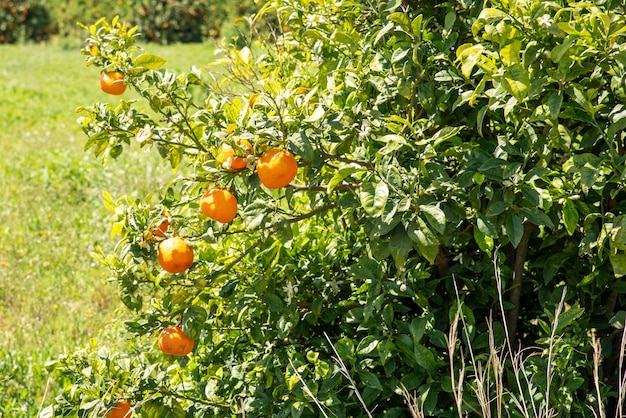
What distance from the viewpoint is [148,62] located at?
2055mm

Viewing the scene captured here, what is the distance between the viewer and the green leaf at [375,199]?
166cm

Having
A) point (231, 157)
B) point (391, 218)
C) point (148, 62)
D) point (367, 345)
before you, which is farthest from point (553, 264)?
point (148, 62)

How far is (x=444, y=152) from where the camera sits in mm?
1988

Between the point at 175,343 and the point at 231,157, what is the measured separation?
0.53 m

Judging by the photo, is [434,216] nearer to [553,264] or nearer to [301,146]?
[301,146]

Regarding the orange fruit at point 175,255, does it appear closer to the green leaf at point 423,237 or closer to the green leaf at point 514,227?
the green leaf at point 423,237

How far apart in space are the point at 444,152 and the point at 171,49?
13.1 metres

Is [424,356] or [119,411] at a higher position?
[424,356]

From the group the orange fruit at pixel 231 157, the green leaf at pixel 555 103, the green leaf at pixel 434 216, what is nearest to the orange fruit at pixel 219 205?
the orange fruit at pixel 231 157

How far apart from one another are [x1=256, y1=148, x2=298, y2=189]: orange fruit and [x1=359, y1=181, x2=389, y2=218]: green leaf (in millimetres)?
162

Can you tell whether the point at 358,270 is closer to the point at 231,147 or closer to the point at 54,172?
the point at 231,147

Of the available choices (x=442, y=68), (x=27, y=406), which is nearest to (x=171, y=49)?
(x=27, y=406)

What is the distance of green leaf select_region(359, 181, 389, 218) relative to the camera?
1.66 meters

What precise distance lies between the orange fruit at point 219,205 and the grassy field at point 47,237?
3.02ft
